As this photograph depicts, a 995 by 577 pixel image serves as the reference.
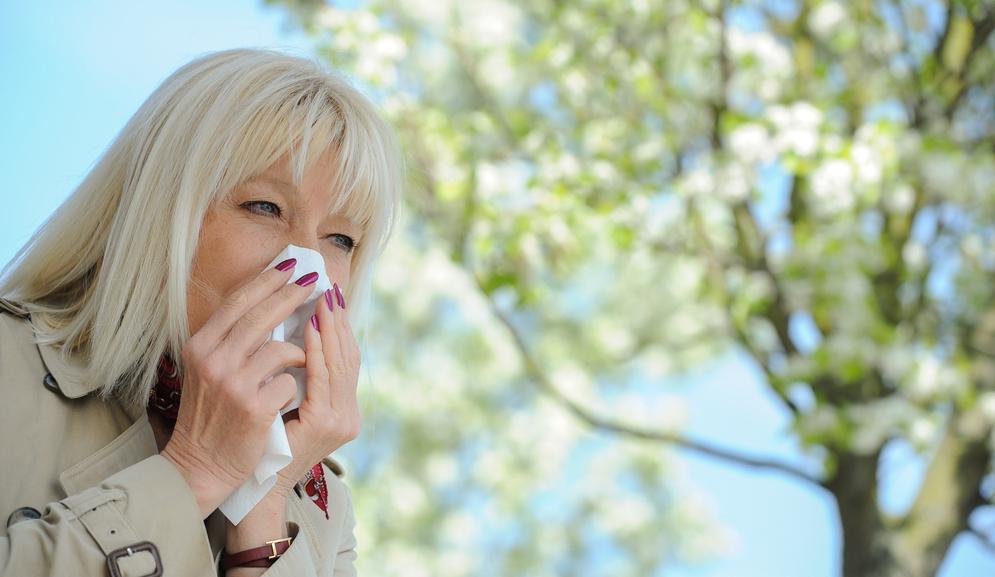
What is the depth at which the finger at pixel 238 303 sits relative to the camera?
1.08 meters

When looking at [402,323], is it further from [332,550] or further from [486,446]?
[332,550]

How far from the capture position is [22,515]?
3.54ft

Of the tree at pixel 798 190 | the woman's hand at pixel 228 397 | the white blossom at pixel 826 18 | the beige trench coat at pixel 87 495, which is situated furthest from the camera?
the white blossom at pixel 826 18

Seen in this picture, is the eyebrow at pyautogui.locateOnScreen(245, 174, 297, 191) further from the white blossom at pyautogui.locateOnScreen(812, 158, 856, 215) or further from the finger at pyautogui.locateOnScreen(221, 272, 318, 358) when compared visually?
the white blossom at pyautogui.locateOnScreen(812, 158, 856, 215)

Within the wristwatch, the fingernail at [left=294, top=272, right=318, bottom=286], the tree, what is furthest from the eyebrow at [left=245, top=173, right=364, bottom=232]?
the tree

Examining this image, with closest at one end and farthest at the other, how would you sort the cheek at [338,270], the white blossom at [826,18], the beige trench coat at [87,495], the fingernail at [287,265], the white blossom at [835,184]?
the beige trench coat at [87,495], the fingernail at [287,265], the cheek at [338,270], the white blossom at [835,184], the white blossom at [826,18]

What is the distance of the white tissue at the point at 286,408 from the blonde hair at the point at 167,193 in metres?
0.10

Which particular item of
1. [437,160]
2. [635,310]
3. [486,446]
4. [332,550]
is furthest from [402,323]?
[332,550]

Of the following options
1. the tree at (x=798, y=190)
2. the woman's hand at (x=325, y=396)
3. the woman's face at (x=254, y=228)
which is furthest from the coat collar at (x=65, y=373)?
the tree at (x=798, y=190)

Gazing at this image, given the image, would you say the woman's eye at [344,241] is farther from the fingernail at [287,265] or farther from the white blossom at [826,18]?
the white blossom at [826,18]

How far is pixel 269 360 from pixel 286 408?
90 millimetres

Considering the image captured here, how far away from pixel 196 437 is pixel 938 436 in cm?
425

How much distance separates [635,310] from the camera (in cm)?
866

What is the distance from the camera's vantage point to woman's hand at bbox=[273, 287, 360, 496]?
1149mm
